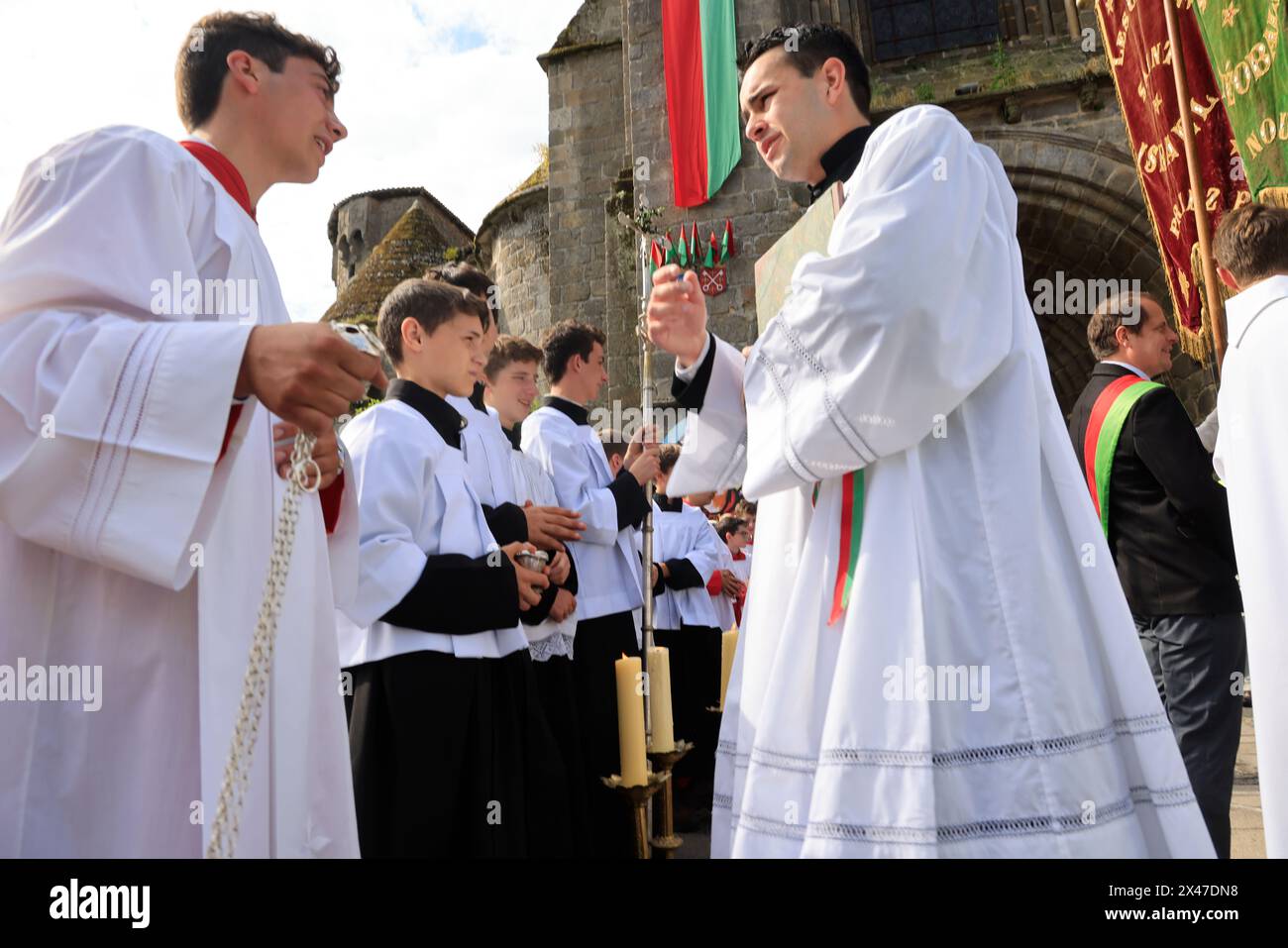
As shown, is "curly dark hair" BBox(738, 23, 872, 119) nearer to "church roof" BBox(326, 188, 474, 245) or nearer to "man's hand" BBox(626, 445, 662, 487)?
"man's hand" BBox(626, 445, 662, 487)

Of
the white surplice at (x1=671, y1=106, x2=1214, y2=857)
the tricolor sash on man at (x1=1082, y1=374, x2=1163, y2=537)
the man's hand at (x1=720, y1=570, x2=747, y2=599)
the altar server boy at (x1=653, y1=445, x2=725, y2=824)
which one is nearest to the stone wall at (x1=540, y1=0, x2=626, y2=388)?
the man's hand at (x1=720, y1=570, x2=747, y2=599)

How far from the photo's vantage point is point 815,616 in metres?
1.93

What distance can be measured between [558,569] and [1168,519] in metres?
2.30

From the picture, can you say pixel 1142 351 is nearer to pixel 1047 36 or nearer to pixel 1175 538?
pixel 1175 538

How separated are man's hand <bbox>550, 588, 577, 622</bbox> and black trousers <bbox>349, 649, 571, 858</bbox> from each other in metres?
0.34

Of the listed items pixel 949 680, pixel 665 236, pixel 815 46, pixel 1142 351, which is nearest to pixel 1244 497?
pixel 1142 351

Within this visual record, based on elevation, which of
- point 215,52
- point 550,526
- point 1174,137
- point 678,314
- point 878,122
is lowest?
point 550,526

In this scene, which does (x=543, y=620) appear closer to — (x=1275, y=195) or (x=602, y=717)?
(x=602, y=717)

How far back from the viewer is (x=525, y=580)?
2.92m

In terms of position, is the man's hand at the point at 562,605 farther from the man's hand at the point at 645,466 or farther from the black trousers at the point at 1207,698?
the black trousers at the point at 1207,698

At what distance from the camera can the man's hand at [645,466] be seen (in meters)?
4.09

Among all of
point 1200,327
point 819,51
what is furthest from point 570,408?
point 1200,327
